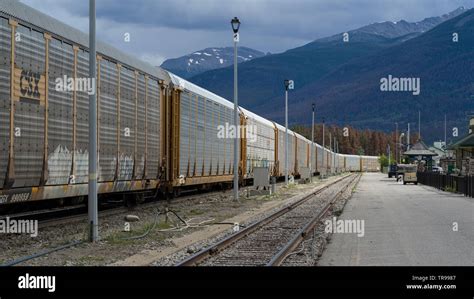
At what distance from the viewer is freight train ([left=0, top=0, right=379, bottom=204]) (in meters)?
13.0

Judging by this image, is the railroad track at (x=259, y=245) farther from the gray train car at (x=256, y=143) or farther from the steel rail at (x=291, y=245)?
the gray train car at (x=256, y=143)

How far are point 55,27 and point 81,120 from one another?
227cm

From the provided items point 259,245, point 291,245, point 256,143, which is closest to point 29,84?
point 259,245

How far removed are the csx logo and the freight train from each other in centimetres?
2

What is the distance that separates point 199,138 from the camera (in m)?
27.8

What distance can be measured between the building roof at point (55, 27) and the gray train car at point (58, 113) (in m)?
0.02

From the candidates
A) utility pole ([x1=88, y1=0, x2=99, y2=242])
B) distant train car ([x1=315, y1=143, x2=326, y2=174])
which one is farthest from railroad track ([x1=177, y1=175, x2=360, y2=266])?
distant train car ([x1=315, y1=143, x2=326, y2=174])

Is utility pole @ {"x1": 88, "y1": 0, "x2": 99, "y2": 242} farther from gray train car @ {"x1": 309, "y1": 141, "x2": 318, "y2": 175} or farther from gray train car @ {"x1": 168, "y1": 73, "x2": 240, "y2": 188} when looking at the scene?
gray train car @ {"x1": 309, "y1": 141, "x2": 318, "y2": 175}

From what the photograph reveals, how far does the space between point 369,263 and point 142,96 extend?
36.5ft

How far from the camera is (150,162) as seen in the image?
21.9 meters

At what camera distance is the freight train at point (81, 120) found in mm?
12984

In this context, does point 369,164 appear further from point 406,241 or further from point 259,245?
point 259,245
